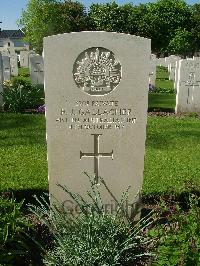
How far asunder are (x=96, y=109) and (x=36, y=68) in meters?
11.3

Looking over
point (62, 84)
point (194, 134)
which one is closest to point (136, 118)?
point (62, 84)

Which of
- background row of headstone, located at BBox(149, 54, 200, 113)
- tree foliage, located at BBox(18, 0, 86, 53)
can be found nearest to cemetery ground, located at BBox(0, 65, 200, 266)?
background row of headstone, located at BBox(149, 54, 200, 113)

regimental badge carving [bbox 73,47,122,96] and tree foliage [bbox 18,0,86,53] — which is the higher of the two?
tree foliage [bbox 18,0,86,53]

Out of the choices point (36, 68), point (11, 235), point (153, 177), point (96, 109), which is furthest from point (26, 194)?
point (36, 68)

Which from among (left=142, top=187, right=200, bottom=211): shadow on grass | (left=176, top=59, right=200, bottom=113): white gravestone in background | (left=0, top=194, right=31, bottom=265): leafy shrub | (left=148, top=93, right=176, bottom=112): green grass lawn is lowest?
(left=142, top=187, right=200, bottom=211): shadow on grass

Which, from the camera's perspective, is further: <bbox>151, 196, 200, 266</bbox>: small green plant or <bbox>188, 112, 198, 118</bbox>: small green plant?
<bbox>188, 112, 198, 118</bbox>: small green plant

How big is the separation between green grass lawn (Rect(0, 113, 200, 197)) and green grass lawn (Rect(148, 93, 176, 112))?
63.6 inches

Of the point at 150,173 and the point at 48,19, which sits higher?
the point at 48,19

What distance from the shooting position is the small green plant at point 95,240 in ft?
10.4

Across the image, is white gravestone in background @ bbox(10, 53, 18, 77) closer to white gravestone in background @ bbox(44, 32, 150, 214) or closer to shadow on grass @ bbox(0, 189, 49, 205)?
shadow on grass @ bbox(0, 189, 49, 205)

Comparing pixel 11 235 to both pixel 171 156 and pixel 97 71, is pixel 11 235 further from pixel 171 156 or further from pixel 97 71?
pixel 171 156

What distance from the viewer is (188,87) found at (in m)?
10.4

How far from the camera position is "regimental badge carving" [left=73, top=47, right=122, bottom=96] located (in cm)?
346

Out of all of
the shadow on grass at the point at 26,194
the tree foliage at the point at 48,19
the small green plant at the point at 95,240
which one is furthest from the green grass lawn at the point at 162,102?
the tree foliage at the point at 48,19
